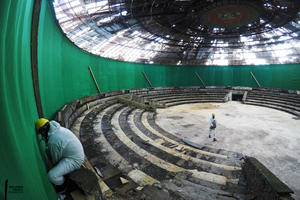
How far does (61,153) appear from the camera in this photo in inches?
109

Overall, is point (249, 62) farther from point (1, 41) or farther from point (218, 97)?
point (1, 41)

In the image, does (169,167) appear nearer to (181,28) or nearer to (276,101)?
(181,28)

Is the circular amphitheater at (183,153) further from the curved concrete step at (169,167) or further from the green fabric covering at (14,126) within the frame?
the green fabric covering at (14,126)

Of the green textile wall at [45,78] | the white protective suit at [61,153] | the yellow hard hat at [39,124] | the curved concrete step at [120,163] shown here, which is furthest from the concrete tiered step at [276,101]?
the yellow hard hat at [39,124]

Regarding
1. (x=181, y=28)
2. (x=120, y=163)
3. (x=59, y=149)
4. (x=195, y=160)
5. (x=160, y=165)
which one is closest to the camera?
(x=59, y=149)

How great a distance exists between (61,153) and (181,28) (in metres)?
15.0

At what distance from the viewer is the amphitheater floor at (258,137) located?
5519 mm

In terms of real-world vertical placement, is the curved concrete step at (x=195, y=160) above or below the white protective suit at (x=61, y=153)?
below

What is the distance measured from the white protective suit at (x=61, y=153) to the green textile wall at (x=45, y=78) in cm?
18

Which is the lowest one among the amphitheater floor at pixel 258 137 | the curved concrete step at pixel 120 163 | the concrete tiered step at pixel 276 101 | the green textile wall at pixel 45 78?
the amphitheater floor at pixel 258 137

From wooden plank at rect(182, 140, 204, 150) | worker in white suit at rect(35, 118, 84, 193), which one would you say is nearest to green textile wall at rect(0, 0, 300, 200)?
worker in white suit at rect(35, 118, 84, 193)

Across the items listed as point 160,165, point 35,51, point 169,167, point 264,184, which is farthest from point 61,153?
point 264,184

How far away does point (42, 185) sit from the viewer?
2.26 meters

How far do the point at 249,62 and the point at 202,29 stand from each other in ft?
41.1
